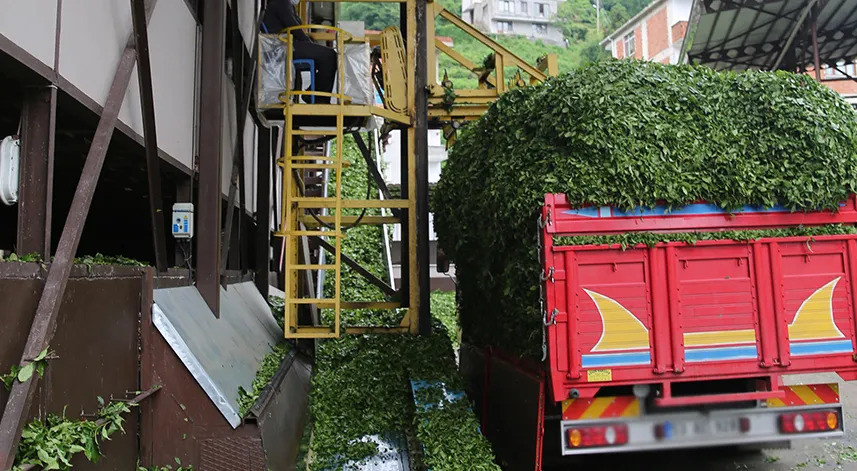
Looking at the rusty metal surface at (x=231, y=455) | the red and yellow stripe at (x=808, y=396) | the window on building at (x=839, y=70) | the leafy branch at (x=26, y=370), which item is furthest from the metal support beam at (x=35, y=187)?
the window on building at (x=839, y=70)

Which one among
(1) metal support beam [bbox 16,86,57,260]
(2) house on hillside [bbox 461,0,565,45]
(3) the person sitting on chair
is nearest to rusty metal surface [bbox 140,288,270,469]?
(1) metal support beam [bbox 16,86,57,260]

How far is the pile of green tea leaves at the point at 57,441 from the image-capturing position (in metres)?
2.85

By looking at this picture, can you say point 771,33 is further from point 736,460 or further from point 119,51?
point 119,51

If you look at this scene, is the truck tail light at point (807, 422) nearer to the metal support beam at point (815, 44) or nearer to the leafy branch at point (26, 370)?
the leafy branch at point (26, 370)

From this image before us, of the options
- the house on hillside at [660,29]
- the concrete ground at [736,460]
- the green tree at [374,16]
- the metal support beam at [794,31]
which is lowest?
the concrete ground at [736,460]

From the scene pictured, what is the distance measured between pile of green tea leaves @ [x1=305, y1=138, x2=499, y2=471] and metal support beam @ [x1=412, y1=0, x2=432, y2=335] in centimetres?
41

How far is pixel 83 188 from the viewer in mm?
3680

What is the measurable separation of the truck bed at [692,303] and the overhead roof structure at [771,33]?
12.3 meters

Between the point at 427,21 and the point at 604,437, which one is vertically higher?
the point at 427,21

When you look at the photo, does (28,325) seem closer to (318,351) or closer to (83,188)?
(83,188)

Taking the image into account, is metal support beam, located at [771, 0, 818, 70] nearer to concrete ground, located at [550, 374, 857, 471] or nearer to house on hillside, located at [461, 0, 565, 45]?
concrete ground, located at [550, 374, 857, 471]

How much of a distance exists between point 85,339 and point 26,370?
0.73 metres

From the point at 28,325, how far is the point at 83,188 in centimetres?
96

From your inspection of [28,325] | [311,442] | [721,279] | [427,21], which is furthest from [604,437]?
[427,21]
